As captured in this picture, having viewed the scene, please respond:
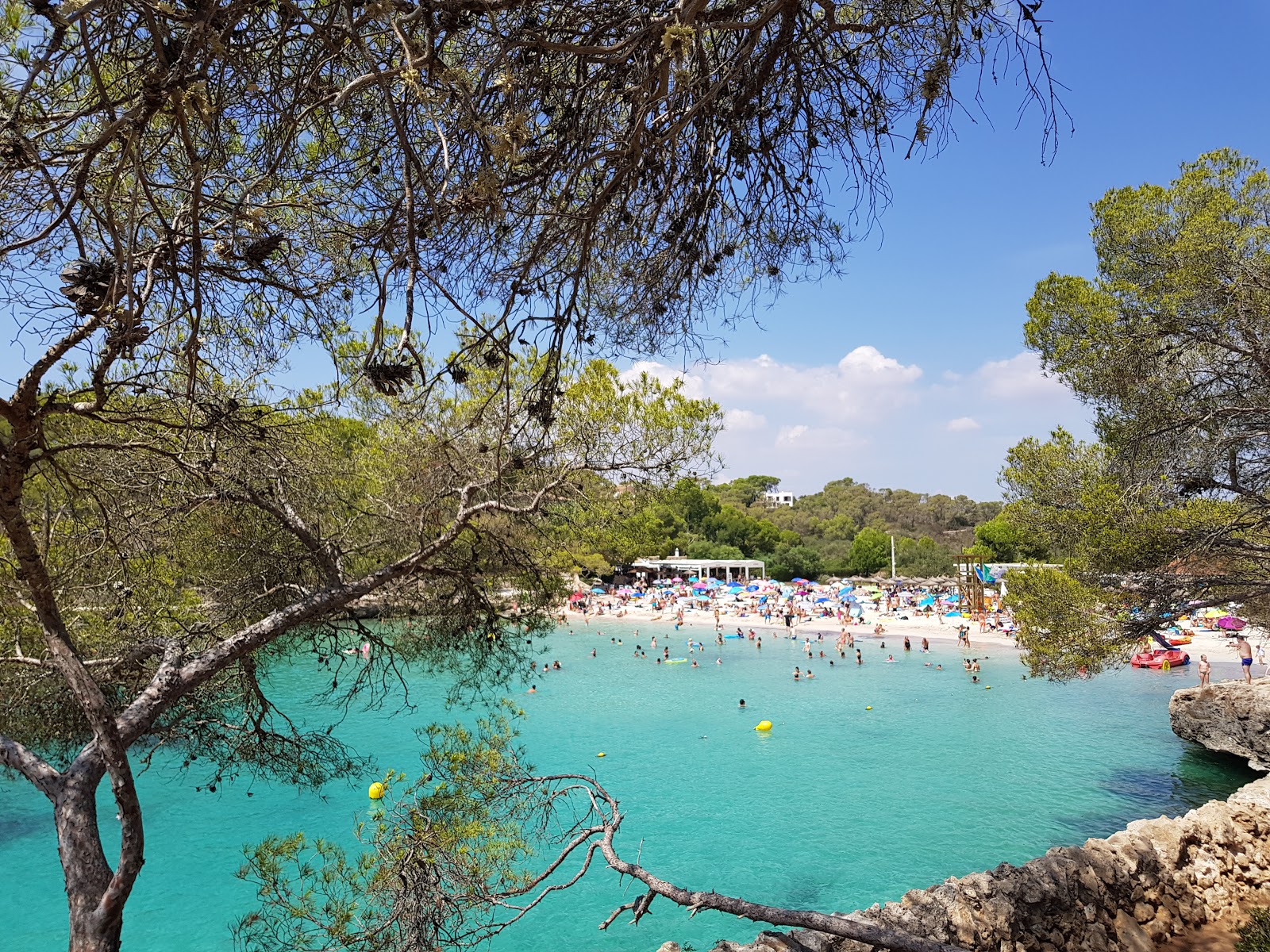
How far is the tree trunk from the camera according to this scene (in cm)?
239

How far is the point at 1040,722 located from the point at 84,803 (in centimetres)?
1986

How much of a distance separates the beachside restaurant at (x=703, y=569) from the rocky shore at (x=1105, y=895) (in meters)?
38.2

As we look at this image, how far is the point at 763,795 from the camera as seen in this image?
13.5 m

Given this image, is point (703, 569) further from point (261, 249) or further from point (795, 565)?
point (261, 249)

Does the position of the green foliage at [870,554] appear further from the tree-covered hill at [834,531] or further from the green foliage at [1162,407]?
the green foliage at [1162,407]

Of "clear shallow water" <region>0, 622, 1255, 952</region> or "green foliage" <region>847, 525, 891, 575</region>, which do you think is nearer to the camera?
"clear shallow water" <region>0, 622, 1255, 952</region>

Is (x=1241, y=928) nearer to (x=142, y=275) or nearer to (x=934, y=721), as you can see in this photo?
(x=142, y=275)

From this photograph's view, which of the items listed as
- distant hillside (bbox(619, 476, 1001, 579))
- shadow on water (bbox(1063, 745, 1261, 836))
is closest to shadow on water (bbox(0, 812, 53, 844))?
shadow on water (bbox(1063, 745, 1261, 836))

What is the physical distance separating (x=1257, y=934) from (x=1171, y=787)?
9830 mm

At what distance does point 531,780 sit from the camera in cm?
365

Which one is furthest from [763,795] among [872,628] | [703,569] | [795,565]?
[795,565]

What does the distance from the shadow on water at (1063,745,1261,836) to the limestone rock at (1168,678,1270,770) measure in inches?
15.4

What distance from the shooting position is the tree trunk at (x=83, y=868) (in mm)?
2395

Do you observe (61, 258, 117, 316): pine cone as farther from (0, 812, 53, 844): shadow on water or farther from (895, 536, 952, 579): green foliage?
(895, 536, 952, 579): green foliage
